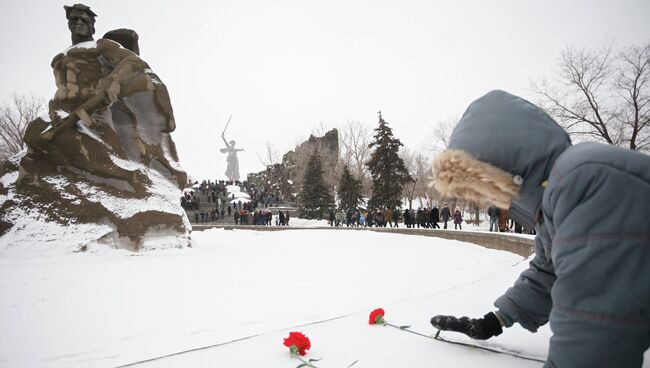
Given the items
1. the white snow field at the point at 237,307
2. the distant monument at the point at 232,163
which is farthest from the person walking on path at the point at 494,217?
the distant monument at the point at 232,163

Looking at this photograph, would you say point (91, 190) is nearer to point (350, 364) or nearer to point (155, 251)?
point (155, 251)

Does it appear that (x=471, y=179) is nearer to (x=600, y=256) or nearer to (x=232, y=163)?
(x=600, y=256)

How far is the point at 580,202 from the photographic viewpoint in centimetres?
112

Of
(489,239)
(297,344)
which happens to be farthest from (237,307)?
(489,239)

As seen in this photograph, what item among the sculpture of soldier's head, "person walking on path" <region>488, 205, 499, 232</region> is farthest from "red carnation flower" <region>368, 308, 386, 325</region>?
"person walking on path" <region>488, 205, 499, 232</region>

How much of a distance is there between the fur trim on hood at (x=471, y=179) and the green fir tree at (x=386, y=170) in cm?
2532

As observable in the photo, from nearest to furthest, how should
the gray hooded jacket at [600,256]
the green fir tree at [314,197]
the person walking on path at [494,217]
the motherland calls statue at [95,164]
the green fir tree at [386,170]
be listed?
the gray hooded jacket at [600,256] → the motherland calls statue at [95,164] → the person walking on path at [494,217] → the green fir tree at [386,170] → the green fir tree at [314,197]

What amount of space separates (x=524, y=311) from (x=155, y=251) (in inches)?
301

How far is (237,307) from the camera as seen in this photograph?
3879 mm

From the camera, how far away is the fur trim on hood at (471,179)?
56.1 inches

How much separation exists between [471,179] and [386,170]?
2589 cm

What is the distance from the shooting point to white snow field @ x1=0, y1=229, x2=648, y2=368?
5.77ft

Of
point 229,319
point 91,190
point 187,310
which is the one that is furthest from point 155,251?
point 229,319

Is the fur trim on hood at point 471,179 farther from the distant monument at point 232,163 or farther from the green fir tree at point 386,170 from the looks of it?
the distant monument at point 232,163
